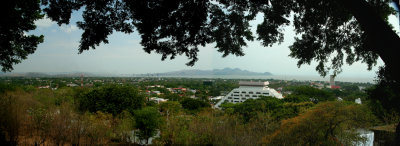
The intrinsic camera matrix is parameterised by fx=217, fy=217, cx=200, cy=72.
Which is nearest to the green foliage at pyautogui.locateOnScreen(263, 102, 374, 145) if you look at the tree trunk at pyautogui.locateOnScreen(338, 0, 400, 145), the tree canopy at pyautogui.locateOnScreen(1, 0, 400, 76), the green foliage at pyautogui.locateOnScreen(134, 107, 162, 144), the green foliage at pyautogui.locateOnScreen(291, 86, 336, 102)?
the tree canopy at pyautogui.locateOnScreen(1, 0, 400, 76)

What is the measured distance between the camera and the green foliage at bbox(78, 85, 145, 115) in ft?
58.6

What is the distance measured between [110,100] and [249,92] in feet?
164

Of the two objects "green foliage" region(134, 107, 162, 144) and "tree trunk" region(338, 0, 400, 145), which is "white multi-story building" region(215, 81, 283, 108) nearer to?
"green foliage" region(134, 107, 162, 144)

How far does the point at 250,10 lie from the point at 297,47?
1.68 m

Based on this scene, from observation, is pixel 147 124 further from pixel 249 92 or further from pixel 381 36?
pixel 249 92

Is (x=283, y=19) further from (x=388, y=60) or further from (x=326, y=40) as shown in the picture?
(x=388, y=60)

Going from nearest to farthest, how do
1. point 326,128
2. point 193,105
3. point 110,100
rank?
1. point 326,128
2. point 110,100
3. point 193,105

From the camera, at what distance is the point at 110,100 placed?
18234 millimetres

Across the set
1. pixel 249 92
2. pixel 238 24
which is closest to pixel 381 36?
pixel 238 24

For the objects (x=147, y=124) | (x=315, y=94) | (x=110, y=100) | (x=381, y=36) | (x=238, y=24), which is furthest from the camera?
(x=315, y=94)

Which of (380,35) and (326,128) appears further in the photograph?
(326,128)

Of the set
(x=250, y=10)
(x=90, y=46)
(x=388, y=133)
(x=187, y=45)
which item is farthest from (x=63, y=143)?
(x=388, y=133)

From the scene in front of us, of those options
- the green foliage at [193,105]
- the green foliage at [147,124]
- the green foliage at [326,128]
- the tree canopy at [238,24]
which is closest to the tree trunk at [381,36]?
the tree canopy at [238,24]

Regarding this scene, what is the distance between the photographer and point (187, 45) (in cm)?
479
